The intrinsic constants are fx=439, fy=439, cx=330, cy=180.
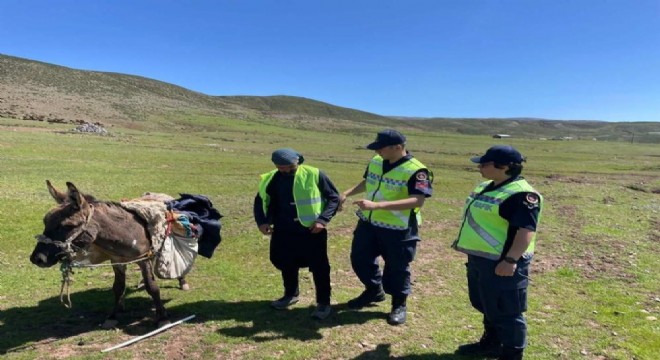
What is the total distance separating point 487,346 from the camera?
5.55 metres

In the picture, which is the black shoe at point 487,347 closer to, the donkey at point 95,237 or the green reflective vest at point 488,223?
the green reflective vest at point 488,223

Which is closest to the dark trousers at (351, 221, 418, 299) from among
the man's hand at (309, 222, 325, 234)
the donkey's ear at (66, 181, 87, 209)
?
the man's hand at (309, 222, 325, 234)

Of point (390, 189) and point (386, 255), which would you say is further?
point (386, 255)

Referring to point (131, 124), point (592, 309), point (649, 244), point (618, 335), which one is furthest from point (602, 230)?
point (131, 124)

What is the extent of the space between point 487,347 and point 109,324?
16.5 feet

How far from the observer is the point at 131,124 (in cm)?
6044

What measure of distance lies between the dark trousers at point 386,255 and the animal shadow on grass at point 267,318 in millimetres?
573

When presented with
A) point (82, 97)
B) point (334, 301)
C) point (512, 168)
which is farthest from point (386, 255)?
point (82, 97)

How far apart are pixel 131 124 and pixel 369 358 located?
6241 cm

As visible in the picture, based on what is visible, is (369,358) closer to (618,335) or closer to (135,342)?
(135,342)

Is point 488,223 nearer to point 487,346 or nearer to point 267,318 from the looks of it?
point 487,346

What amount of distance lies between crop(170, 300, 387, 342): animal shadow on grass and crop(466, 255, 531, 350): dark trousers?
6.84ft

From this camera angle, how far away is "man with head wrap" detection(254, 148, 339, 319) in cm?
610

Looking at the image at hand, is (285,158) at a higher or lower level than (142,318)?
higher
